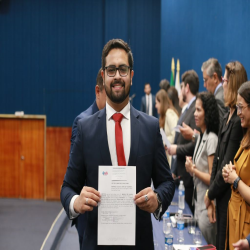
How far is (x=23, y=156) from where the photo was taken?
897 cm

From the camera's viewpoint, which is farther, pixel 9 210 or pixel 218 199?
pixel 9 210

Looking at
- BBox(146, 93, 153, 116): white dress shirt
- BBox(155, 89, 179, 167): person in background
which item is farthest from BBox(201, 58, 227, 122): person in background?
BBox(146, 93, 153, 116): white dress shirt

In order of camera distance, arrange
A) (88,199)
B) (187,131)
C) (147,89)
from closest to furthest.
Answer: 1. (88,199)
2. (187,131)
3. (147,89)

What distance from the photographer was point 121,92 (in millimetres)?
1664

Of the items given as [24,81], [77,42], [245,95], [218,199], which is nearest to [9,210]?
Result: [24,81]

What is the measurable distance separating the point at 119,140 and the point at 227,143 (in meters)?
1.33

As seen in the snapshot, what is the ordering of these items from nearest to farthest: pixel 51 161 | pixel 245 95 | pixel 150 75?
pixel 245 95 < pixel 51 161 < pixel 150 75

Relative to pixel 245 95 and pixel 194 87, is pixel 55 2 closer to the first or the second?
pixel 194 87

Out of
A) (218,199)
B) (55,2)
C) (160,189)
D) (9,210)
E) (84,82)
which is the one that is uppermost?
(55,2)

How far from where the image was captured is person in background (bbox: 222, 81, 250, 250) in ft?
7.97

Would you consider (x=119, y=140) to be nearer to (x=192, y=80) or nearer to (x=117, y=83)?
(x=117, y=83)

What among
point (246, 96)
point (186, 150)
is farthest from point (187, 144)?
point (246, 96)

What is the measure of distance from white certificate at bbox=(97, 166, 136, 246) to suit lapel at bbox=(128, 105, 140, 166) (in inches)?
4.6

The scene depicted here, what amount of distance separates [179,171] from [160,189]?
2.42 m
